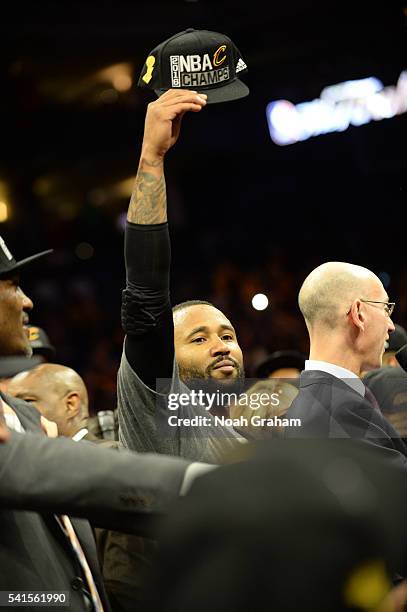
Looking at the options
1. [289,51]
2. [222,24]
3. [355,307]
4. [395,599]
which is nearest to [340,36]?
[289,51]

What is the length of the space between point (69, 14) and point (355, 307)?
7851mm

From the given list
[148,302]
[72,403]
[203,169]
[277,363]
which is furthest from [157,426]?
[203,169]

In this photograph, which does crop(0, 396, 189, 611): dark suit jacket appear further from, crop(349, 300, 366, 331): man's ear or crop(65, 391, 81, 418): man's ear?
crop(65, 391, 81, 418): man's ear

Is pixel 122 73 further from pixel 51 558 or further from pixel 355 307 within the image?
pixel 51 558

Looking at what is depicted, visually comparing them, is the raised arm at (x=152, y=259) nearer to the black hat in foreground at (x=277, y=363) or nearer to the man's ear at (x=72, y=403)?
the man's ear at (x=72, y=403)

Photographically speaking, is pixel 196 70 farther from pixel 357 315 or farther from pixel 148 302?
pixel 357 315

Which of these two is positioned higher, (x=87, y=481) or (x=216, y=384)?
(x=87, y=481)

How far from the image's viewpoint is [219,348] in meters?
3.20

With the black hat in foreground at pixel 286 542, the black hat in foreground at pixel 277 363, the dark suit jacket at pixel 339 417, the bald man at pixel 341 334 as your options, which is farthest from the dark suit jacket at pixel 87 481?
the black hat in foreground at pixel 277 363

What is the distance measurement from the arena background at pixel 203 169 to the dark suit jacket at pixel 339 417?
4.60 metres

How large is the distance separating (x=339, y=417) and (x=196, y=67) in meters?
1.04

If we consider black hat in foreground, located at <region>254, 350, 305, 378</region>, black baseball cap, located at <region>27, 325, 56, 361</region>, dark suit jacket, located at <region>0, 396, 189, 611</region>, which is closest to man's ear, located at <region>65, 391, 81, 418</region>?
black baseball cap, located at <region>27, 325, 56, 361</region>

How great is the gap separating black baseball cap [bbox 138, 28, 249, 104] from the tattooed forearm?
0.25m

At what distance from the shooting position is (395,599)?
83cm
